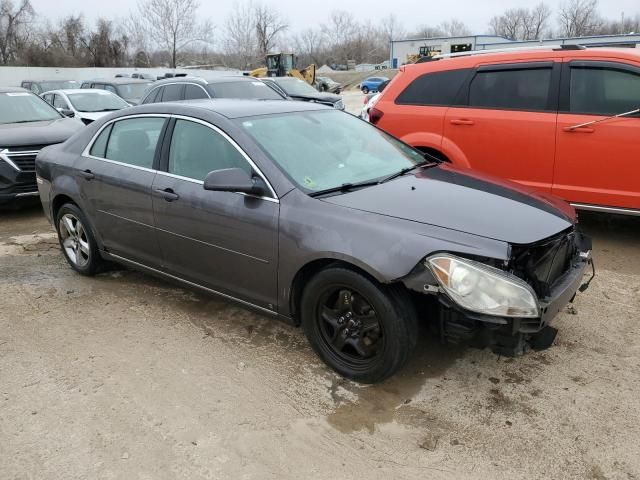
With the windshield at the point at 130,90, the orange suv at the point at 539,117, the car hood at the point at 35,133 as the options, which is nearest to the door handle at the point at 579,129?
the orange suv at the point at 539,117

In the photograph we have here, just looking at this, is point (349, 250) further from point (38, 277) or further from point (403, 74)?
point (403, 74)

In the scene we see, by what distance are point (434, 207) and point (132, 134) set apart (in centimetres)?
259

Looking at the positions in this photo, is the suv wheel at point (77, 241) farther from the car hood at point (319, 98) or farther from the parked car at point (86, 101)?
the car hood at point (319, 98)

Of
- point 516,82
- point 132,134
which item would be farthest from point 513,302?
point 516,82

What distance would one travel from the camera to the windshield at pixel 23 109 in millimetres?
8375

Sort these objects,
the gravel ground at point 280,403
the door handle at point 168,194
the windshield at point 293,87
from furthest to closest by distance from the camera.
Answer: the windshield at point 293,87 → the door handle at point 168,194 → the gravel ground at point 280,403

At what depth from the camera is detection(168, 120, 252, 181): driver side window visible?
12.1 feet

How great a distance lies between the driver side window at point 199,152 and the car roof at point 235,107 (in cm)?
15

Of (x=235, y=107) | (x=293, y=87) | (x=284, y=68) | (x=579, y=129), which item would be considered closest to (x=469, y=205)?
(x=235, y=107)

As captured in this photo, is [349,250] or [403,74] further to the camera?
[403,74]

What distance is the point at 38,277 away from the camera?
16.8ft

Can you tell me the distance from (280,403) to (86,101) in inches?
451

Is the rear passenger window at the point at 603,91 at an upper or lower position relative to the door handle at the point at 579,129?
upper

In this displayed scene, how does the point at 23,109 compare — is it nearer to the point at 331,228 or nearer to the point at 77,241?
the point at 77,241
